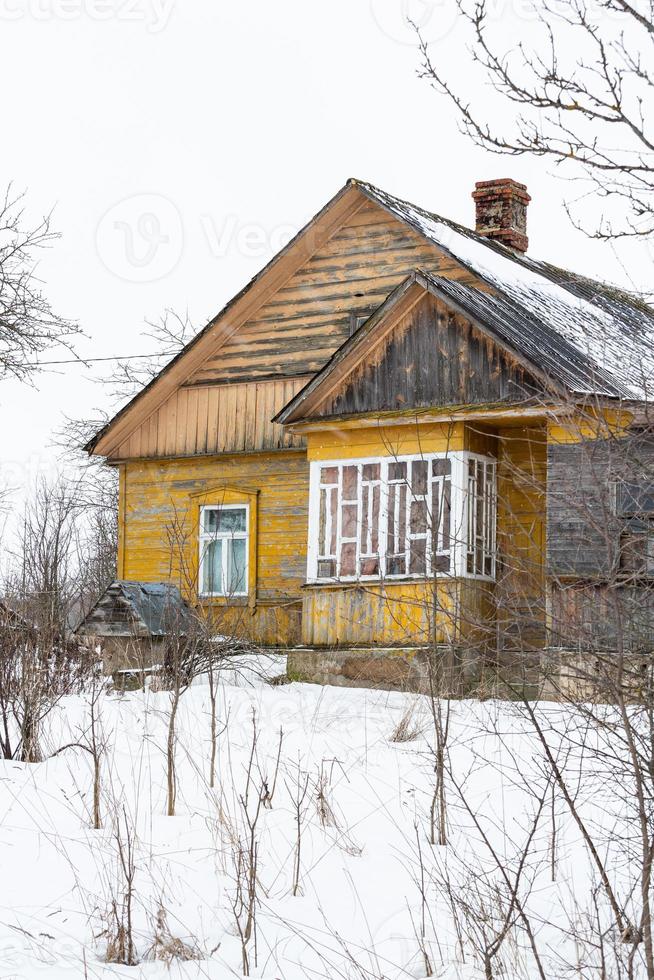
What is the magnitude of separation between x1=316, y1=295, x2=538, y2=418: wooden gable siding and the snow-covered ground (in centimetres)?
468

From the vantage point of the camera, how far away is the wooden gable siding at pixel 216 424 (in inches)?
692

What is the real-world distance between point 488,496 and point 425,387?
1.42 m

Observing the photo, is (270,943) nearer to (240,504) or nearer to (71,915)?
(71,915)

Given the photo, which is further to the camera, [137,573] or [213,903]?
[137,573]

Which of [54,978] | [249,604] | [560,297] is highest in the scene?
[560,297]

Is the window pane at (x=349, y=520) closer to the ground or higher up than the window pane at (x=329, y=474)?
closer to the ground

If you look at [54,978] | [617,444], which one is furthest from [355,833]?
[617,444]

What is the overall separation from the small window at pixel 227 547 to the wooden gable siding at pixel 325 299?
188cm

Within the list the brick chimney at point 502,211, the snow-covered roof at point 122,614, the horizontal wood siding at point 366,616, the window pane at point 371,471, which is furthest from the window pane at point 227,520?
the brick chimney at point 502,211

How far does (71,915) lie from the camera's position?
21.4ft

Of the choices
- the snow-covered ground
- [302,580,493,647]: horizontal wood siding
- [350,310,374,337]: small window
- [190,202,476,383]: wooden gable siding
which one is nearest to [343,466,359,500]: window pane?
[302,580,493,647]: horizontal wood siding

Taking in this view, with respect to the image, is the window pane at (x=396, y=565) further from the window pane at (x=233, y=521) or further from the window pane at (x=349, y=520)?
the window pane at (x=233, y=521)

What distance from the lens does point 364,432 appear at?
14992 millimetres

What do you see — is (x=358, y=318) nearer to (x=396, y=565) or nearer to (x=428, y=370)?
(x=428, y=370)
